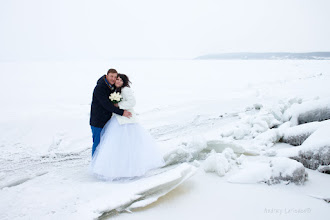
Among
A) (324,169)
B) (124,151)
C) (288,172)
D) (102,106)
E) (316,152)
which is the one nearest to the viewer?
(288,172)

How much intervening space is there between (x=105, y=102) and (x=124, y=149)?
2.64ft

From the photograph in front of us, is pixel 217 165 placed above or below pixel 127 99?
below

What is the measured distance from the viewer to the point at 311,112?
206 inches

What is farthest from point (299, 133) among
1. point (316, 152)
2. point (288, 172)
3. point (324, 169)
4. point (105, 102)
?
point (105, 102)

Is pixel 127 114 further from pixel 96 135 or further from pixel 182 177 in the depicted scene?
pixel 182 177

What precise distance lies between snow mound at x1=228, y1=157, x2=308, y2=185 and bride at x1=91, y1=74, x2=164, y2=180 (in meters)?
1.39

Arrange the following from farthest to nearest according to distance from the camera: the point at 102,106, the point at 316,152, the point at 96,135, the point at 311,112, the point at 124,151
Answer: the point at 311,112 < the point at 96,135 < the point at 102,106 < the point at 124,151 < the point at 316,152

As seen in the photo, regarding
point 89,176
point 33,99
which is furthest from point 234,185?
point 33,99

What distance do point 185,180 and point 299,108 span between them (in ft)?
13.1

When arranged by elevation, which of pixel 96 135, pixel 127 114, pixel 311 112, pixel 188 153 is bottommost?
pixel 188 153

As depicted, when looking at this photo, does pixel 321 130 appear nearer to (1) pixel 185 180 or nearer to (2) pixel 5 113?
(1) pixel 185 180

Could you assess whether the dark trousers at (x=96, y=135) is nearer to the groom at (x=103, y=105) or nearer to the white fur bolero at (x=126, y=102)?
the groom at (x=103, y=105)

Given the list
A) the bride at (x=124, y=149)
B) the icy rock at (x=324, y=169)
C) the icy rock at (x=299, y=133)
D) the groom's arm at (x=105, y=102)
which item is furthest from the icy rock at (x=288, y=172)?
the groom's arm at (x=105, y=102)

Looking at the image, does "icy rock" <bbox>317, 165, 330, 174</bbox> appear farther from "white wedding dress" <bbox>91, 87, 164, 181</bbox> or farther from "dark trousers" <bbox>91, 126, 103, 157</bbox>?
"dark trousers" <bbox>91, 126, 103, 157</bbox>
